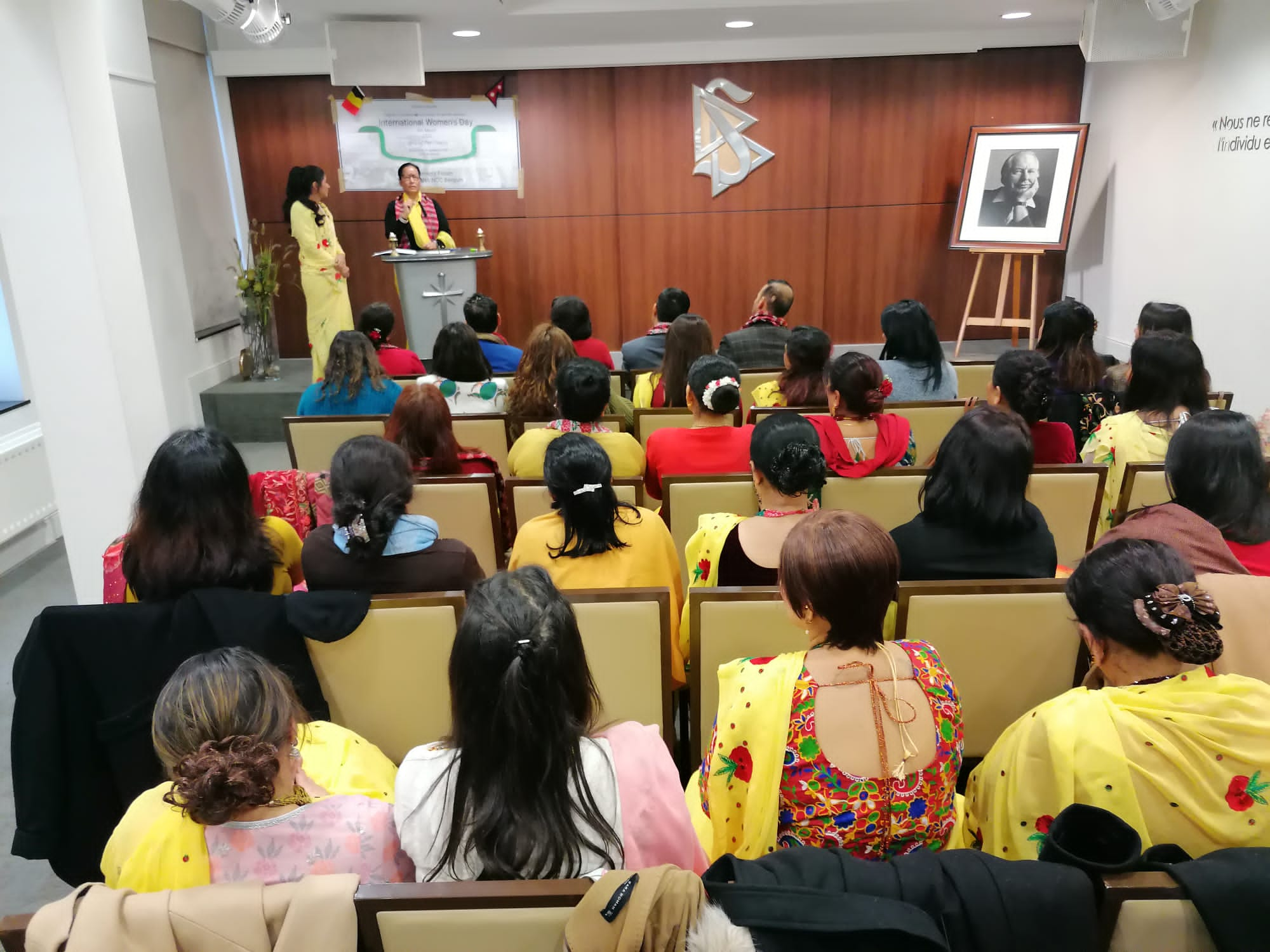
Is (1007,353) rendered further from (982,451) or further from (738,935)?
(738,935)

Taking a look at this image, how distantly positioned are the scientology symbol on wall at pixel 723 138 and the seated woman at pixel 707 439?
16.4 ft

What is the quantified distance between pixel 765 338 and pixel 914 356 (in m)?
1.03

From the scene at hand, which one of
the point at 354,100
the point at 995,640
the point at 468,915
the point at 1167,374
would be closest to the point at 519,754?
the point at 468,915

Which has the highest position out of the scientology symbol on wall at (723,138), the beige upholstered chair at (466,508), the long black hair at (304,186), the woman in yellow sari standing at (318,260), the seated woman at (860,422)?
the scientology symbol on wall at (723,138)

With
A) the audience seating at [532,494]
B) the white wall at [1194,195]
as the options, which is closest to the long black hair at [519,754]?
the audience seating at [532,494]

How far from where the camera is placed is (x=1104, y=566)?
143cm

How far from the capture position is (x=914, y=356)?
12.9ft

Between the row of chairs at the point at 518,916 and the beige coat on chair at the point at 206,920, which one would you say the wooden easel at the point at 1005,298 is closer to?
the row of chairs at the point at 518,916

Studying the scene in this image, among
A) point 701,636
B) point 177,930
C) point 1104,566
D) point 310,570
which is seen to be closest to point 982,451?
point 1104,566

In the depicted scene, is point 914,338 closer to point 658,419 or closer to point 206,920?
point 658,419

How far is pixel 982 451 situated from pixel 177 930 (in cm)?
179

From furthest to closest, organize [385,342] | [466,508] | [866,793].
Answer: [385,342]
[466,508]
[866,793]

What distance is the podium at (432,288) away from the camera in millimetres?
→ 6277

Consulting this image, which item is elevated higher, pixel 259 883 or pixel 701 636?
pixel 259 883
